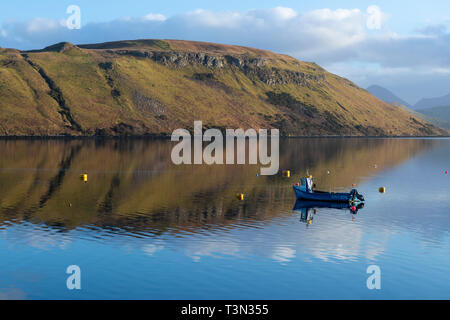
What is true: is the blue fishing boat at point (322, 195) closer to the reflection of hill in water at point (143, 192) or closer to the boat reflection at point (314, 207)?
the boat reflection at point (314, 207)

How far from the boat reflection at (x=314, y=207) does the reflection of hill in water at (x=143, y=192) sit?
182cm

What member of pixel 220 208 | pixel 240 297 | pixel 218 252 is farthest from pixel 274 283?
pixel 220 208

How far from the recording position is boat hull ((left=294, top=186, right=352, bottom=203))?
7041 centimetres

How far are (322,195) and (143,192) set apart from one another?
90.9 ft

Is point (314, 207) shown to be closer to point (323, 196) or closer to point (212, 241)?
point (323, 196)

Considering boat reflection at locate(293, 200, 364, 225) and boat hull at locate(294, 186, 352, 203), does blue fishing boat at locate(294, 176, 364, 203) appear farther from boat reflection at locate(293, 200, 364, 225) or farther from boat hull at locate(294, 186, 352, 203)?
boat reflection at locate(293, 200, 364, 225)

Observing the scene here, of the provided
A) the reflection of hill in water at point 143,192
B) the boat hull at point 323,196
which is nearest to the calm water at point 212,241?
the reflection of hill in water at point 143,192

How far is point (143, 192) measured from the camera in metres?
79.4

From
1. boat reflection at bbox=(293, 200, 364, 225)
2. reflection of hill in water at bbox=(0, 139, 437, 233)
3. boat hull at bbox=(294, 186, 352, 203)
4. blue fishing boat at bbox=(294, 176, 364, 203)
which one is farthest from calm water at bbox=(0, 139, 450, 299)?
blue fishing boat at bbox=(294, 176, 364, 203)

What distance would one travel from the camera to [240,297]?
104ft

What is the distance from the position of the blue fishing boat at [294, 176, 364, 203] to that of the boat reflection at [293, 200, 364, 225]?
688 millimetres

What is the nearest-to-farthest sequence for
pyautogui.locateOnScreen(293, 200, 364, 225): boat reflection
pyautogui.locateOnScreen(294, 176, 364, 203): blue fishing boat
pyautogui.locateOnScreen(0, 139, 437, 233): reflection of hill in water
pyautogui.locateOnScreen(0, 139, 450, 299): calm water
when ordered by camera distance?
pyautogui.locateOnScreen(0, 139, 450, 299): calm water, pyautogui.locateOnScreen(0, 139, 437, 233): reflection of hill in water, pyautogui.locateOnScreen(293, 200, 364, 225): boat reflection, pyautogui.locateOnScreen(294, 176, 364, 203): blue fishing boat

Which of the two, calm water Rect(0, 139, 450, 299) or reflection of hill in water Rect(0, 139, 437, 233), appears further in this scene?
reflection of hill in water Rect(0, 139, 437, 233)
